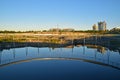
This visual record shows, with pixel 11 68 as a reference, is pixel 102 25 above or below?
above

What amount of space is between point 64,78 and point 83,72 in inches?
158

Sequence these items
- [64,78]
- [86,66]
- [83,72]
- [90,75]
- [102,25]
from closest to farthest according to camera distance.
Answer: [64,78] → [90,75] → [83,72] → [86,66] → [102,25]

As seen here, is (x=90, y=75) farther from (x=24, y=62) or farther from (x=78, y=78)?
(x=24, y=62)

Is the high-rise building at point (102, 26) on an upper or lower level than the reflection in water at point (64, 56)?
upper

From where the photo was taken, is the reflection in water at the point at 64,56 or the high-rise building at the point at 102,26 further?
the high-rise building at the point at 102,26

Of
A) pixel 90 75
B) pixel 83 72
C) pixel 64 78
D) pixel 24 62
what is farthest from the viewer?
pixel 24 62

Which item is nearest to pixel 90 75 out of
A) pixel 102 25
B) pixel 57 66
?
pixel 57 66

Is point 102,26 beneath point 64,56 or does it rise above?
above

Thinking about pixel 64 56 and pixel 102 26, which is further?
pixel 102 26

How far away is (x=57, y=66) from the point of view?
26.6 meters

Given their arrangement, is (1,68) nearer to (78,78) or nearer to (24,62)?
(24,62)

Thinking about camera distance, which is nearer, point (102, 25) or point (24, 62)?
point (24, 62)

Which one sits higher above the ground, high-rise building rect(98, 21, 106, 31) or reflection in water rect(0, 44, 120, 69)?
high-rise building rect(98, 21, 106, 31)

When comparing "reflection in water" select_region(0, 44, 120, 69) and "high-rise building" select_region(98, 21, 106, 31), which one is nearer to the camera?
"reflection in water" select_region(0, 44, 120, 69)
